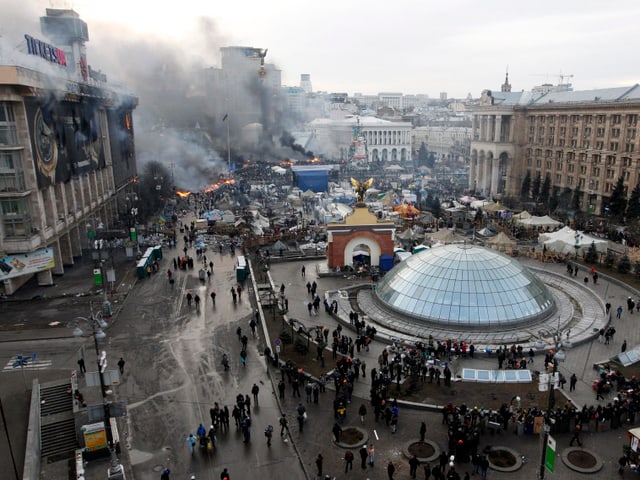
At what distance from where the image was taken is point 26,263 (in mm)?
31406

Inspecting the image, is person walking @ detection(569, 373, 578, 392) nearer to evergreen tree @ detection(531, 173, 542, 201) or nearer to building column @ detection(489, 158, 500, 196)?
evergreen tree @ detection(531, 173, 542, 201)

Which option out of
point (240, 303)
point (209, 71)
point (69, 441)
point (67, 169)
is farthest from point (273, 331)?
point (209, 71)


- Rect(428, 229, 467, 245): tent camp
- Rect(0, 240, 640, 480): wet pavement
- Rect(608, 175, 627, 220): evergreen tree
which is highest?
Rect(608, 175, 627, 220): evergreen tree

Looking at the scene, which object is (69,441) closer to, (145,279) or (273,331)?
(273,331)

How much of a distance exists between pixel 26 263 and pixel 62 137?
11.0 metres

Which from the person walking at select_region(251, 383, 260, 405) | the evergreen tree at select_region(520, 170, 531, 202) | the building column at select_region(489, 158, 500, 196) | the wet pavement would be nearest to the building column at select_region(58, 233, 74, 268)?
the wet pavement

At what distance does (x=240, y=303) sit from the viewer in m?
30.4

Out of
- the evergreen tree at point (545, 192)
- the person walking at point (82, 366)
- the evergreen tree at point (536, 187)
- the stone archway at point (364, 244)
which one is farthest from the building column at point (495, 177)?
the person walking at point (82, 366)

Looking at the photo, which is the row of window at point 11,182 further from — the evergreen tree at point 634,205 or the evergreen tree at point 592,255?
the evergreen tree at point 634,205

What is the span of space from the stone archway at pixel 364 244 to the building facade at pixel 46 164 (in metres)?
17.3

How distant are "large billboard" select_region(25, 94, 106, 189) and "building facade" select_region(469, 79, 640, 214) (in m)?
49.2

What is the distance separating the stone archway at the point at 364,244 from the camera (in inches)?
1404

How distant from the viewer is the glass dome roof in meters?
25.6

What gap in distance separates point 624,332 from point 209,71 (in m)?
101
